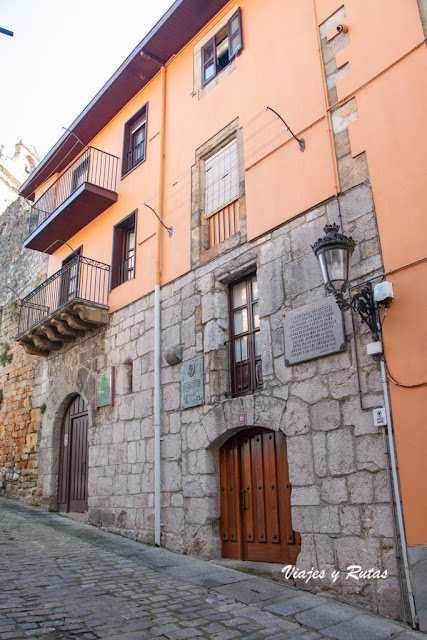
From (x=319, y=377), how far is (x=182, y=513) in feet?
8.81

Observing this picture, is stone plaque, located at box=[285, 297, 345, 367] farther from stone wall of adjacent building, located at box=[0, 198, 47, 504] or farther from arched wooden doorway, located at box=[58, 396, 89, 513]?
stone wall of adjacent building, located at box=[0, 198, 47, 504]

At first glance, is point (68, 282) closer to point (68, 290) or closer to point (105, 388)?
point (68, 290)

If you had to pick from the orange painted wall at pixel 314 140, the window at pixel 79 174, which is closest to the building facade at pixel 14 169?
the window at pixel 79 174

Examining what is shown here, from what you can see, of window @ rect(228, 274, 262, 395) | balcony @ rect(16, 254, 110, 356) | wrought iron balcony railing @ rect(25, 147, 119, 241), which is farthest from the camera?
wrought iron balcony railing @ rect(25, 147, 119, 241)

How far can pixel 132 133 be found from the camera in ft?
32.2

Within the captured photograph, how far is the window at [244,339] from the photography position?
19.6 ft

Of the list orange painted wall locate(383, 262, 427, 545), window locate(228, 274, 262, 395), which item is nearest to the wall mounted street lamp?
orange painted wall locate(383, 262, 427, 545)

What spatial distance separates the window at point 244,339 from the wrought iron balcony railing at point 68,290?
129 inches

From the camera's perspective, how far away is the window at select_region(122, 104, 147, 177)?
9.44 m

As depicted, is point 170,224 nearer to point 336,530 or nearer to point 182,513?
point 182,513

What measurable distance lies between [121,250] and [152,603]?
6.37 metres

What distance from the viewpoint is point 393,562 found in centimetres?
398

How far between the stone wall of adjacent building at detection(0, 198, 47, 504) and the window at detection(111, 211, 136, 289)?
3.32 m

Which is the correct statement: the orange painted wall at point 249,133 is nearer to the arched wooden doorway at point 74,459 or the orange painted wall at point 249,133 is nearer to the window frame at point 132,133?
the window frame at point 132,133
